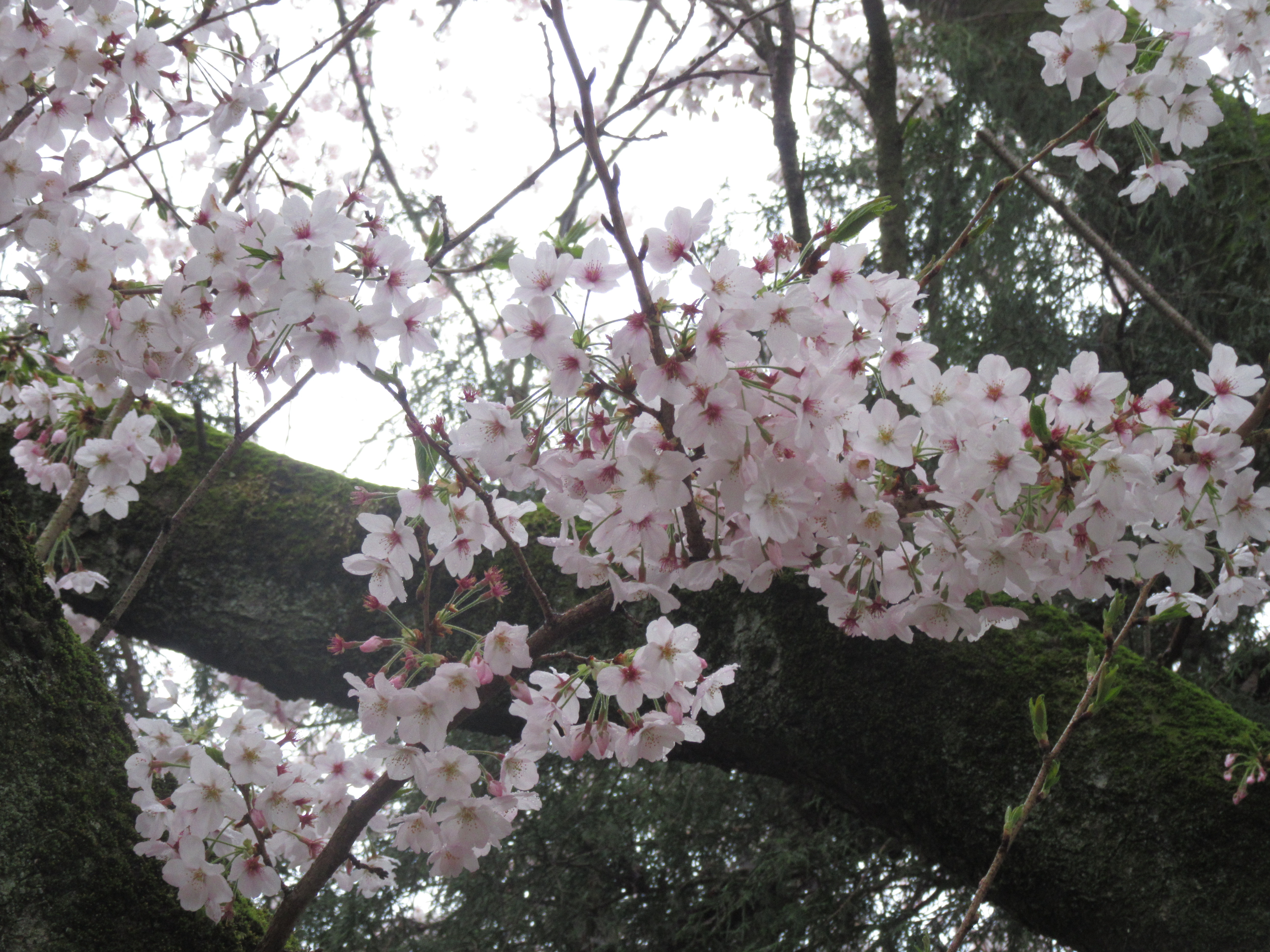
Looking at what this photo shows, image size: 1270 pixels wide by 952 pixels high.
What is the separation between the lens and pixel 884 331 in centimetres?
86

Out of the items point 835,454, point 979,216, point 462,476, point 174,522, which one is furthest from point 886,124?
point 174,522

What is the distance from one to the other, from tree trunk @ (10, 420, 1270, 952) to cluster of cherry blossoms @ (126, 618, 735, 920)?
125mm

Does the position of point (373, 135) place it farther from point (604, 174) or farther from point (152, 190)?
point (604, 174)

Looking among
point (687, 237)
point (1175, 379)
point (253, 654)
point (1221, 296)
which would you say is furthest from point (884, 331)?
point (1221, 296)

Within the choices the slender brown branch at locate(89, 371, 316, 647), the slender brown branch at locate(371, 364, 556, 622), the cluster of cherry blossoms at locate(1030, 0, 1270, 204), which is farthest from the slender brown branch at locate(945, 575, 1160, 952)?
the slender brown branch at locate(89, 371, 316, 647)

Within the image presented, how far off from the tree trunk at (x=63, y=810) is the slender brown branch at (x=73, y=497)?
43 cm

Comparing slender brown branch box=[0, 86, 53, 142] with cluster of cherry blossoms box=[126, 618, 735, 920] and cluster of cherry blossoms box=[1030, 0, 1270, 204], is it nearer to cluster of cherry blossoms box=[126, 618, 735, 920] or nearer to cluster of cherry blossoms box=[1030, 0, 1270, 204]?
cluster of cherry blossoms box=[126, 618, 735, 920]

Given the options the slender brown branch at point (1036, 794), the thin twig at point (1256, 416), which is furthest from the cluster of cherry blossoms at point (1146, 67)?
the slender brown branch at point (1036, 794)

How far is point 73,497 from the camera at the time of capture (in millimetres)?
1618

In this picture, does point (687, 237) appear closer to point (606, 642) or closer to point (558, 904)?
point (606, 642)

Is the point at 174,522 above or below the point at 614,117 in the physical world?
below

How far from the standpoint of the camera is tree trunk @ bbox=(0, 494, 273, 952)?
37.0 inches

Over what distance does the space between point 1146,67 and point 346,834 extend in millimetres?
1463

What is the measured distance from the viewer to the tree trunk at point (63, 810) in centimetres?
94
